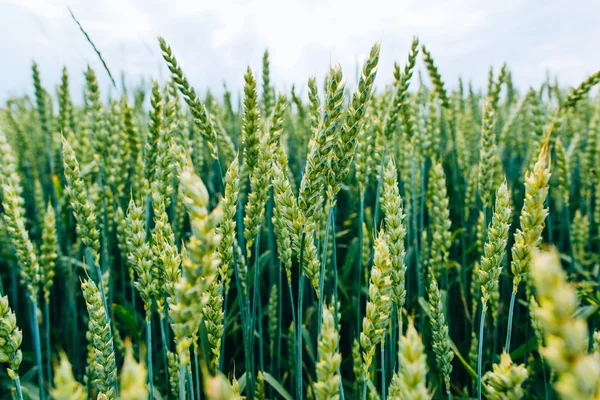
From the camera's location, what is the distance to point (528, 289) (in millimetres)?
1899

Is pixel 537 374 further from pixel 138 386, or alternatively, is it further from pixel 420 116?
pixel 138 386

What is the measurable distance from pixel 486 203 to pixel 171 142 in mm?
1458

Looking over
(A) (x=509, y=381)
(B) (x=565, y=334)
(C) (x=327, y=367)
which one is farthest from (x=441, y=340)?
(B) (x=565, y=334)

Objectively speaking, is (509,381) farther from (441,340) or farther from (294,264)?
(294,264)

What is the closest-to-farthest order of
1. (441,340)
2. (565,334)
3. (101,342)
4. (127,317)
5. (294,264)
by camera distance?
(565,334)
(101,342)
(441,340)
(127,317)
(294,264)

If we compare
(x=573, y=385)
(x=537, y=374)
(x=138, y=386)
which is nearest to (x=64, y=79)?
(x=138, y=386)

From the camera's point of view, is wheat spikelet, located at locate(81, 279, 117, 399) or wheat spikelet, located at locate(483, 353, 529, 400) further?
wheat spikelet, located at locate(81, 279, 117, 399)

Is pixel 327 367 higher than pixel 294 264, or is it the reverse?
pixel 294 264

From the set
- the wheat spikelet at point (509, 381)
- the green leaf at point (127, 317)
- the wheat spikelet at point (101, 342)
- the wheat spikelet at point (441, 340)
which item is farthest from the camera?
the green leaf at point (127, 317)

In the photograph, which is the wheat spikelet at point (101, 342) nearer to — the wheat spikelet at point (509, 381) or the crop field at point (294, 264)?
the crop field at point (294, 264)

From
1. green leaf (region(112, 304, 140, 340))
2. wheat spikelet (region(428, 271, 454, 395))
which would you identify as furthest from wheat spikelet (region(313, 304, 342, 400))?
green leaf (region(112, 304, 140, 340))

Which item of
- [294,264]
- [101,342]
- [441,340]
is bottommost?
[441,340]

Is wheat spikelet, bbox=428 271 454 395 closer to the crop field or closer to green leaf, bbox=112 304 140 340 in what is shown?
the crop field

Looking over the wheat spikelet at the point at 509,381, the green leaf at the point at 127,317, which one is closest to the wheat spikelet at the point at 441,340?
the wheat spikelet at the point at 509,381
